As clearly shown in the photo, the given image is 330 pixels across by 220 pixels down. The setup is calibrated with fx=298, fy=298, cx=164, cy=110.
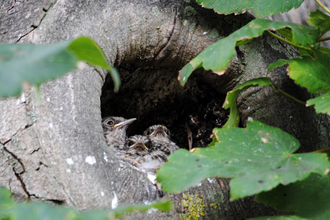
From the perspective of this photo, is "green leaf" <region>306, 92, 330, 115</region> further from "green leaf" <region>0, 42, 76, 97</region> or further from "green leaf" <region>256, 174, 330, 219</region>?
"green leaf" <region>0, 42, 76, 97</region>

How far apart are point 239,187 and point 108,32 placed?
1430 mm

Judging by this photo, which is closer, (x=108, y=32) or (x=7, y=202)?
(x=7, y=202)

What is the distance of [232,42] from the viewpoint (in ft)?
5.02

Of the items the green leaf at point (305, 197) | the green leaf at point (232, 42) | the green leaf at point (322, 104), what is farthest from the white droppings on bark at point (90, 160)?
the green leaf at point (322, 104)

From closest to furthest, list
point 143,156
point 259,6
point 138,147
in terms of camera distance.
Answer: point 259,6
point 143,156
point 138,147

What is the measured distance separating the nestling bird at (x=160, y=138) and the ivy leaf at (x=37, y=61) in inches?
110

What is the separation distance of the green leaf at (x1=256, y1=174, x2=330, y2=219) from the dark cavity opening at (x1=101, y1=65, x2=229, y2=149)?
1734mm

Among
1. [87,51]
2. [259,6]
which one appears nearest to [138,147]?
[259,6]

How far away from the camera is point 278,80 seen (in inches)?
87.8

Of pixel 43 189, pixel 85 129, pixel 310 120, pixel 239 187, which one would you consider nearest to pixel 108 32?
pixel 85 129

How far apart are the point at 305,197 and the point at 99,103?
127 cm

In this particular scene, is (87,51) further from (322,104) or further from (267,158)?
(322,104)

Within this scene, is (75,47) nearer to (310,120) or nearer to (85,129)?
(85,129)

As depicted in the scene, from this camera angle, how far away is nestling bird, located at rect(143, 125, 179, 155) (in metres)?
3.43
